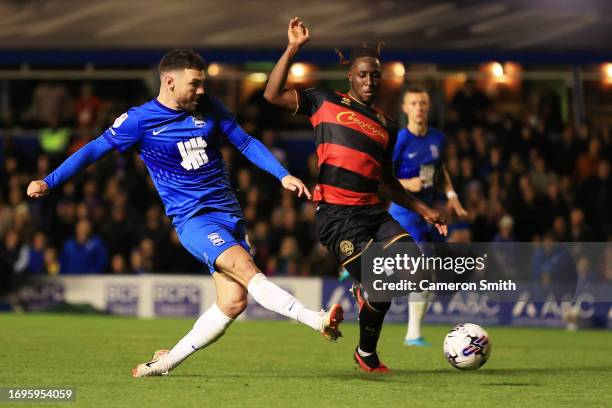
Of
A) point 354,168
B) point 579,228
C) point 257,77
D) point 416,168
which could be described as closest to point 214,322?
point 354,168

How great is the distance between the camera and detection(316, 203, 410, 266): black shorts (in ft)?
29.0

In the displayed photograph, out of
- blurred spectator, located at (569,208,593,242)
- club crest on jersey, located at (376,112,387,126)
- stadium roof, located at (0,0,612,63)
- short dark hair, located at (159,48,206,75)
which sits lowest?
blurred spectator, located at (569,208,593,242)

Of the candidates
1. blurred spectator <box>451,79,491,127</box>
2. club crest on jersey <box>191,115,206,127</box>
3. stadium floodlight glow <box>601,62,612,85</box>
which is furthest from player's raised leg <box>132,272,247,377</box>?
stadium floodlight glow <box>601,62,612,85</box>

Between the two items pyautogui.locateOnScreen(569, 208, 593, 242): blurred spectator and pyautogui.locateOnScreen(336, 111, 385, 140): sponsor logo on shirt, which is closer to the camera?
pyautogui.locateOnScreen(336, 111, 385, 140): sponsor logo on shirt

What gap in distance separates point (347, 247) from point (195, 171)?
1282 mm

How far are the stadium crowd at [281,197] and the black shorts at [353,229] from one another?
8.15 m

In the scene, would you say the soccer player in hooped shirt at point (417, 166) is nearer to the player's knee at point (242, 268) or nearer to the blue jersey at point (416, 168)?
the blue jersey at point (416, 168)

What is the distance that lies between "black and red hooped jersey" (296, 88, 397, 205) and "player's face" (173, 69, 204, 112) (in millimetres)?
859

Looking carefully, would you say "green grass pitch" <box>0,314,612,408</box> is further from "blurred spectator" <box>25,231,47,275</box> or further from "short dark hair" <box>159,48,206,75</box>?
"blurred spectator" <box>25,231,47,275</box>

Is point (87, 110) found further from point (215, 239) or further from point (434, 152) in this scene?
point (215, 239)

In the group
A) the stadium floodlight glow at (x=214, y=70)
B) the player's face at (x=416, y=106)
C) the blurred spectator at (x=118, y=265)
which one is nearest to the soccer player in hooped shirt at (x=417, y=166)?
the player's face at (x=416, y=106)

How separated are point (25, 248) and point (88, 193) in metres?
1.66

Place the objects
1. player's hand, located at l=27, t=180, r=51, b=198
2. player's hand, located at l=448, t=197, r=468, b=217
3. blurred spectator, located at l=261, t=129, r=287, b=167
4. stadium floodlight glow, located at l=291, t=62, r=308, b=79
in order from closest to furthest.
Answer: player's hand, located at l=27, t=180, r=51, b=198 < player's hand, located at l=448, t=197, r=468, b=217 < blurred spectator, located at l=261, t=129, r=287, b=167 < stadium floodlight glow, located at l=291, t=62, r=308, b=79

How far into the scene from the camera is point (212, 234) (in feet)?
27.4
